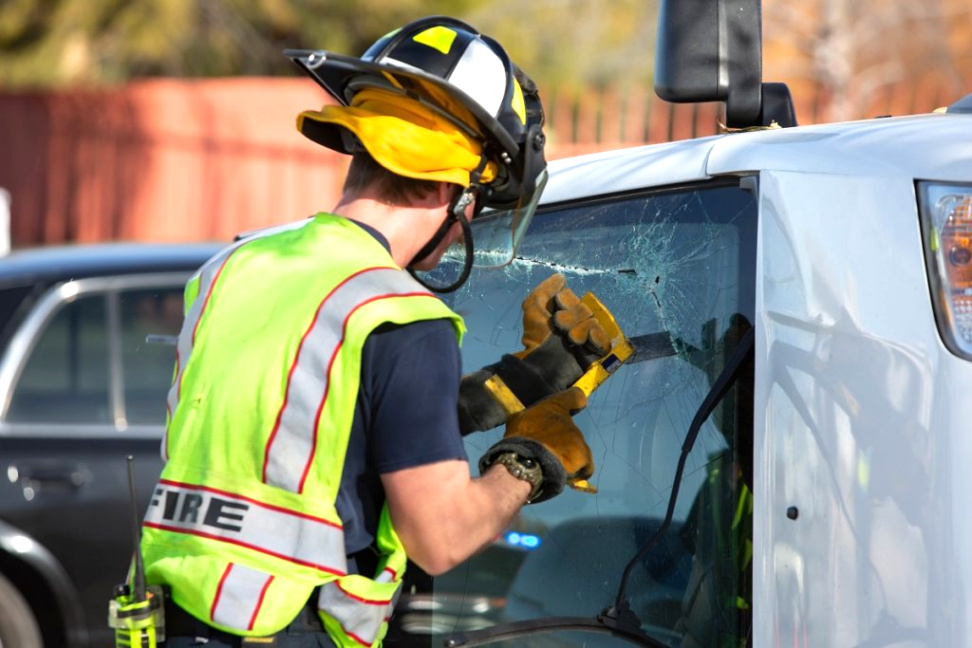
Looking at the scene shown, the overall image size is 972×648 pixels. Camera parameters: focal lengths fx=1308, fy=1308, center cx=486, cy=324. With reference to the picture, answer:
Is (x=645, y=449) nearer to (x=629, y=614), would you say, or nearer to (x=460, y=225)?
(x=629, y=614)

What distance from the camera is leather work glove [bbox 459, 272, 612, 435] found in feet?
6.42

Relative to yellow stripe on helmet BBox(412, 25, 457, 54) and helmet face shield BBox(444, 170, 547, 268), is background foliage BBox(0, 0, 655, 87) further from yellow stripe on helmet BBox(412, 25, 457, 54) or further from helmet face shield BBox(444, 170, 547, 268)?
yellow stripe on helmet BBox(412, 25, 457, 54)

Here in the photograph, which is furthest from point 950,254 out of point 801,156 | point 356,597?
point 356,597

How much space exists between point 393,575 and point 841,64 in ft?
45.3

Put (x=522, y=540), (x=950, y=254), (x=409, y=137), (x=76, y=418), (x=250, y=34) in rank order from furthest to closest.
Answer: (x=250, y=34)
(x=76, y=418)
(x=522, y=540)
(x=409, y=137)
(x=950, y=254)

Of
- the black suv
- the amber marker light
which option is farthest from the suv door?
the amber marker light

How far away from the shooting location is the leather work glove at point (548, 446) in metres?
1.87

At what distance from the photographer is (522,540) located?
216 centimetres

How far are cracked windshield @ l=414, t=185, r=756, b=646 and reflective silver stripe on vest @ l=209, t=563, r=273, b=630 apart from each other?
1.50 feet

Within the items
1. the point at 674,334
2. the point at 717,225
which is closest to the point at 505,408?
the point at 674,334

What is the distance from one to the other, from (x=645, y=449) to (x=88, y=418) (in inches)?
109

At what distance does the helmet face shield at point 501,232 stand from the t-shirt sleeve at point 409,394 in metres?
0.40

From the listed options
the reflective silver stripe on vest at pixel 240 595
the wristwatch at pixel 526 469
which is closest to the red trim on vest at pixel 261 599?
the reflective silver stripe on vest at pixel 240 595

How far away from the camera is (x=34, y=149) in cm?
1481
